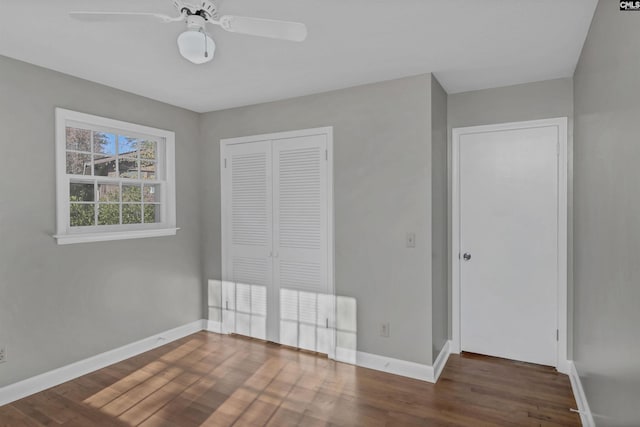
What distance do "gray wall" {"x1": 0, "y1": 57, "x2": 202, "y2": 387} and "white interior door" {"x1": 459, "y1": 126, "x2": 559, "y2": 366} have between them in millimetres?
3095

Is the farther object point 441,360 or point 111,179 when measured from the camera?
point 111,179

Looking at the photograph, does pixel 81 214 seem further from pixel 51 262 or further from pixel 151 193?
pixel 151 193

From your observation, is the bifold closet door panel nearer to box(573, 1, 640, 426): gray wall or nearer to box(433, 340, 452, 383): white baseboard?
box(433, 340, 452, 383): white baseboard

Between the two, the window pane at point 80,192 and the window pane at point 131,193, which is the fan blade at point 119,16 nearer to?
the window pane at point 80,192

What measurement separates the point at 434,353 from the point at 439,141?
183cm

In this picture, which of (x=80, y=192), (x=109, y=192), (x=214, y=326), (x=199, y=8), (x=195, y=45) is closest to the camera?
(x=195, y=45)

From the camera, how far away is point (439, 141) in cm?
319

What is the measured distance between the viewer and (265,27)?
66.1 inches

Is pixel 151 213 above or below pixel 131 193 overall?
below

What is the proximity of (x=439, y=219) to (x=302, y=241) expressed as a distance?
4.29 feet

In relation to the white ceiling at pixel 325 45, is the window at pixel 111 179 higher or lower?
lower

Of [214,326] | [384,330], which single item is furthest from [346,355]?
[214,326]

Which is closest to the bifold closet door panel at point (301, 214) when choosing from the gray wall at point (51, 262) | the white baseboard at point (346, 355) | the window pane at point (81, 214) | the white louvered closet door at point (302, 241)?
the white louvered closet door at point (302, 241)

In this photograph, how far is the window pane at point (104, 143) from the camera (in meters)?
3.23
